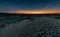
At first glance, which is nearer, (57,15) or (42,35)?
(42,35)

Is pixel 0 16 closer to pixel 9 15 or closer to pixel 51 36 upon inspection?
pixel 9 15

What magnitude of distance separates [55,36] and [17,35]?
234cm

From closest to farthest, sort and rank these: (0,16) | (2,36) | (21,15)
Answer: (2,36) < (0,16) < (21,15)

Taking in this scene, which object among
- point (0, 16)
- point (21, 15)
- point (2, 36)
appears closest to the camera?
point (2, 36)

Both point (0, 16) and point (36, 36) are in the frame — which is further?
point (0, 16)

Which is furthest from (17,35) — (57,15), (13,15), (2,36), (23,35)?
(57,15)

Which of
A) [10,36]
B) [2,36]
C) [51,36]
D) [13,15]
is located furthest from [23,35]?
[13,15]

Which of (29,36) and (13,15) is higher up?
(13,15)

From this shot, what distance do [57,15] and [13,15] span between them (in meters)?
5.76

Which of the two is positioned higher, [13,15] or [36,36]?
[13,15]

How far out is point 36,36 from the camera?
263 inches

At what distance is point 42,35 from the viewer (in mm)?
6789

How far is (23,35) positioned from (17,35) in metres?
0.38

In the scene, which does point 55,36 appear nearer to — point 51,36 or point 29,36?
point 51,36
